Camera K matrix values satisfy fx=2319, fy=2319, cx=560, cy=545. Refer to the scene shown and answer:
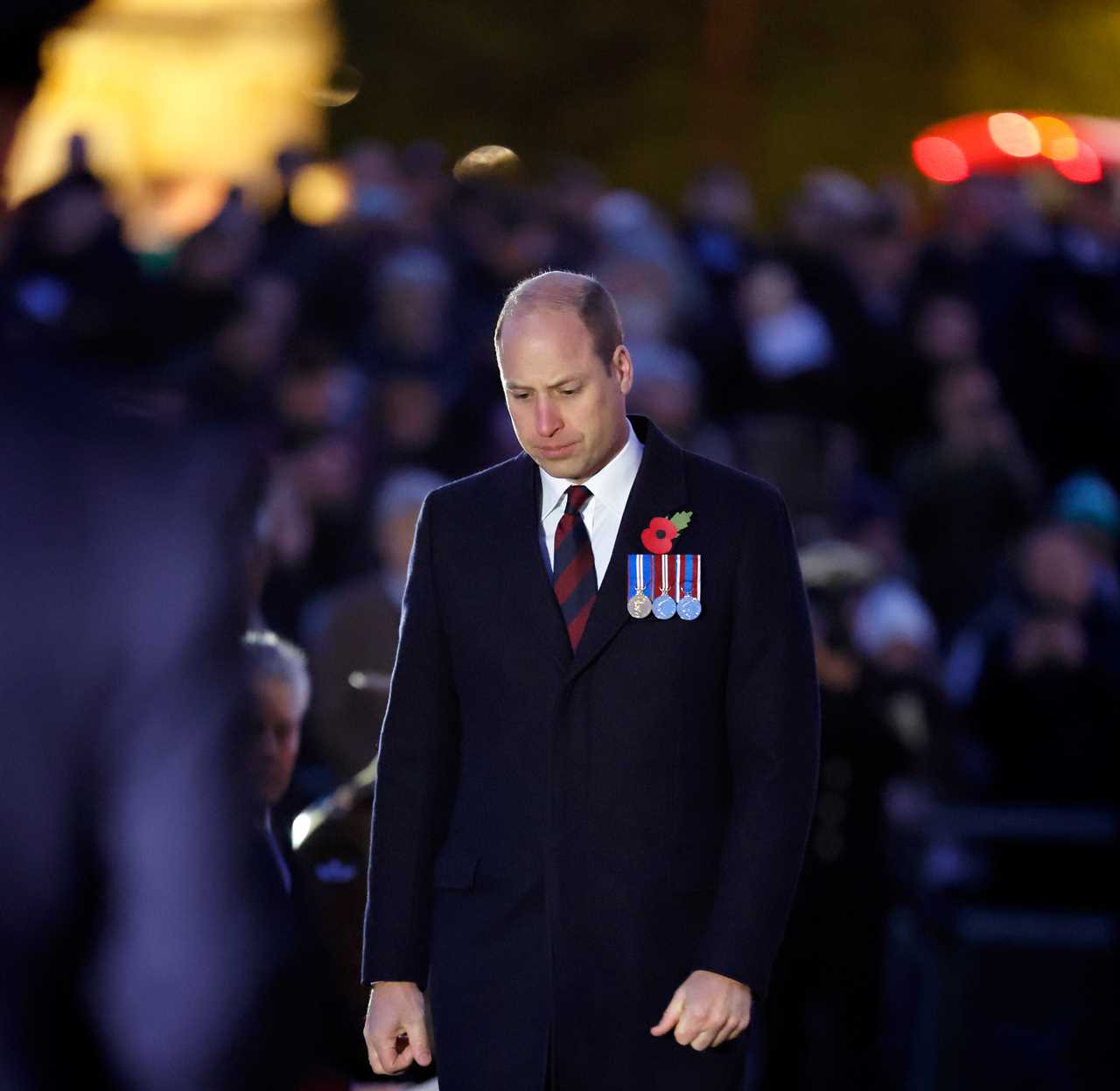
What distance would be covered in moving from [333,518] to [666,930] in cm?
491

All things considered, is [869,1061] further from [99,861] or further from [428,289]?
[99,861]

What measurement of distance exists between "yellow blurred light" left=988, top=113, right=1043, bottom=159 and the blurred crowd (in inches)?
183

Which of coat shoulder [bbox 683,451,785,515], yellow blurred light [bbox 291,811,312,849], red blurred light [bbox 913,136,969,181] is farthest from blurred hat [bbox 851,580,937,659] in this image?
red blurred light [bbox 913,136,969,181]


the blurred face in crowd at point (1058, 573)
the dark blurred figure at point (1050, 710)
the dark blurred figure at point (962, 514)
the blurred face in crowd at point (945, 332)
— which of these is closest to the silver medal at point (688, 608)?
the dark blurred figure at point (1050, 710)

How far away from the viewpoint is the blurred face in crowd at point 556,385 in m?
3.36

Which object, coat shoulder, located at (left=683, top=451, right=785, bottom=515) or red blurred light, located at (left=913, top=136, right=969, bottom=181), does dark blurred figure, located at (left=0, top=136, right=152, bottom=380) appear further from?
red blurred light, located at (left=913, top=136, right=969, bottom=181)

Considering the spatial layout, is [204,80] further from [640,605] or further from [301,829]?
[640,605]

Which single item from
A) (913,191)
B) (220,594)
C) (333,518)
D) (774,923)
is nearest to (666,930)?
(774,923)

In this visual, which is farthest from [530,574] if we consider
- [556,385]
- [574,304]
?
[574,304]

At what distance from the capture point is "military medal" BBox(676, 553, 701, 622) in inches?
134

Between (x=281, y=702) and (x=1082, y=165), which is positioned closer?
(x=281, y=702)

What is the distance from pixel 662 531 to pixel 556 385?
29 centimetres

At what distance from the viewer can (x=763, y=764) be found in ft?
11.1

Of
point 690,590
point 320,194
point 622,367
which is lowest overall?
point 690,590
